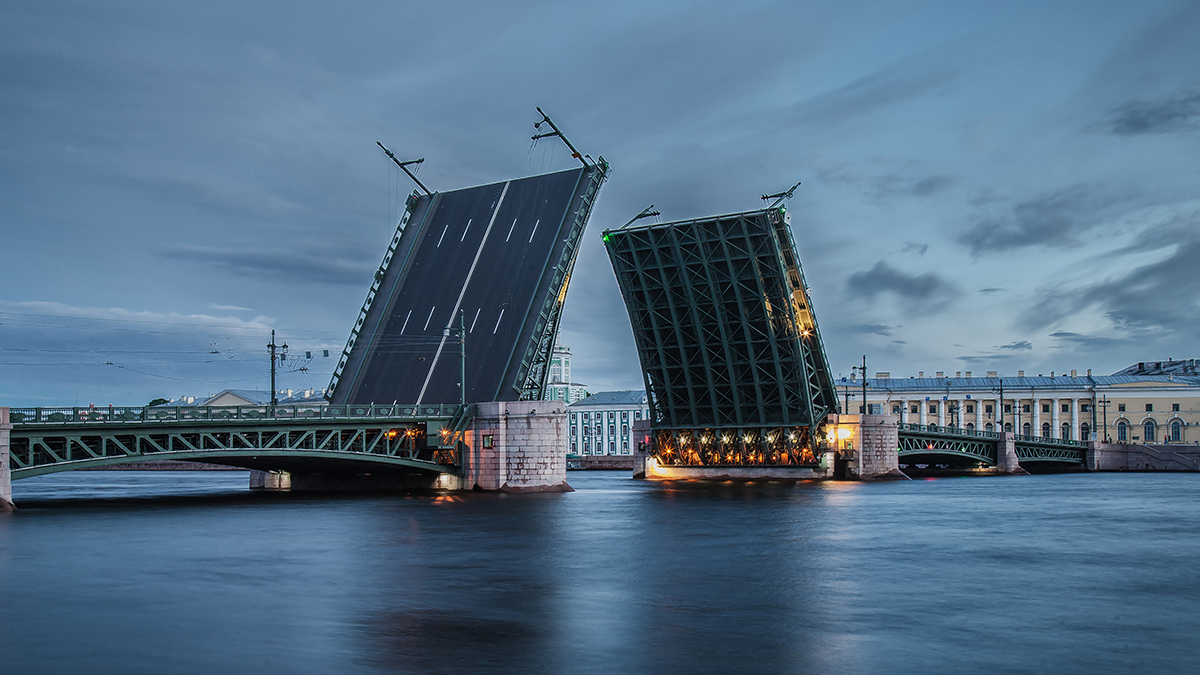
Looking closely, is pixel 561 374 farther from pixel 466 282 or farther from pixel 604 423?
pixel 466 282

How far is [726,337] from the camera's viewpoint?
55750 mm

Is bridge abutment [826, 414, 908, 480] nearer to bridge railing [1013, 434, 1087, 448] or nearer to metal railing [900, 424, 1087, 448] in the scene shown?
metal railing [900, 424, 1087, 448]

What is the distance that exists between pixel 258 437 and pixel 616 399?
3611 inches

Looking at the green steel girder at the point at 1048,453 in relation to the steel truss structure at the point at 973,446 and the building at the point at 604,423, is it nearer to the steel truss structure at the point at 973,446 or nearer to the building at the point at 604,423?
the steel truss structure at the point at 973,446

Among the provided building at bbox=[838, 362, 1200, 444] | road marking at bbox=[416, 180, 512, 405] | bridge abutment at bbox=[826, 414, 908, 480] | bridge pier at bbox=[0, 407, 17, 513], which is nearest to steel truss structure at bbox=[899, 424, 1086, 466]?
bridge abutment at bbox=[826, 414, 908, 480]

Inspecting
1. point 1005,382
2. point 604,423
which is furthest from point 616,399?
point 1005,382

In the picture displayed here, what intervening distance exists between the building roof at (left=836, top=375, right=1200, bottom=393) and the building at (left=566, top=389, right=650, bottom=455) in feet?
84.5

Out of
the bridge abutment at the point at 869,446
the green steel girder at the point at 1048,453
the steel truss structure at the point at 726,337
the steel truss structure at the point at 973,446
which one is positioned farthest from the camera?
the green steel girder at the point at 1048,453

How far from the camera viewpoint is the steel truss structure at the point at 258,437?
34.0 m

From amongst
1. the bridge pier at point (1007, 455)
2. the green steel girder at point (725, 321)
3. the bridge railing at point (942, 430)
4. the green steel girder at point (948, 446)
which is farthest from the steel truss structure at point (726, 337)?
the bridge pier at point (1007, 455)

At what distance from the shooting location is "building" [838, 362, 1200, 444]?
108775 millimetres

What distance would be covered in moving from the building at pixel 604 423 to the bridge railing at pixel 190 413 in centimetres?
7938

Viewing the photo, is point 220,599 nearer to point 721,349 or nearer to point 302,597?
point 302,597

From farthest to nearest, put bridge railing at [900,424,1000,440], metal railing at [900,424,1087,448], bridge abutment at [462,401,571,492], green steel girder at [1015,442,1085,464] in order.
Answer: green steel girder at [1015,442,1085,464], metal railing at [900,424,1087,448], bridge railing at [900,424,1000,440], bridge abutment at [462,401,571,492]
